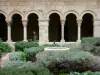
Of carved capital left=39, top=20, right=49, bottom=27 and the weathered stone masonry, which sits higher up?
the weathered stone masonry

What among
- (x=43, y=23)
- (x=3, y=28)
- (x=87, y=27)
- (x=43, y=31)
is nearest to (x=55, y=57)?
(x=43, y=31)

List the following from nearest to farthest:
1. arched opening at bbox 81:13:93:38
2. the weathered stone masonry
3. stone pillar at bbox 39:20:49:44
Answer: the weathered stone masonry, stone pillar at bbox 39:20:49:44, arched opening at bbox 81:13:93:38

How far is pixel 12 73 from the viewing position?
664 centimetres

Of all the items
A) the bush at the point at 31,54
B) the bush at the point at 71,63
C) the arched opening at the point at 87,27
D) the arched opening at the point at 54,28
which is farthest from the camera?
the arched opening at the point at 87,27

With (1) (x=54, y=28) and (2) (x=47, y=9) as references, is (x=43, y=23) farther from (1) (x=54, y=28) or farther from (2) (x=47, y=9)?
(1) (x=54, y=28)

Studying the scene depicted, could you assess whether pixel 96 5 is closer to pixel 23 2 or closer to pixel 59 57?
pixel 23 2

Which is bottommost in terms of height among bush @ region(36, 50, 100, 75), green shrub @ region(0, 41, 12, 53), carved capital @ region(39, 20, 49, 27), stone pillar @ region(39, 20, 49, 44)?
bush @ region(36, 50, 100, 75)

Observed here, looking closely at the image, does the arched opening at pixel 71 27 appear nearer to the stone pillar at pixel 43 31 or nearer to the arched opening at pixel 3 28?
the stone pillar at pixel 43 31

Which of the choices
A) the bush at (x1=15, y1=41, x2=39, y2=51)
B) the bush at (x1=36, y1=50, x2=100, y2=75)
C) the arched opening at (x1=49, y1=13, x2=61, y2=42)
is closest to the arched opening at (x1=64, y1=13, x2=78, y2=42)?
the arched opening at (x1=49, y1=13, x2=61, y2=42)

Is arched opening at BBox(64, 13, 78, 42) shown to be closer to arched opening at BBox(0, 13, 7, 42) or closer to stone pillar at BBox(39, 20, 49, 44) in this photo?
stone pillar at BBox(39, 20, 49, 44)

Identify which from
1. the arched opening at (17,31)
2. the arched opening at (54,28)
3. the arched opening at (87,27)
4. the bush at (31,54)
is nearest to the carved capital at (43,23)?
the arched opening at (54,28)

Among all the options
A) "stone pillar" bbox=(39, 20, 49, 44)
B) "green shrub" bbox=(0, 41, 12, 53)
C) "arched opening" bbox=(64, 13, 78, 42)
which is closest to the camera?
"green shrub" bbox=(0, 41, 12, 53)

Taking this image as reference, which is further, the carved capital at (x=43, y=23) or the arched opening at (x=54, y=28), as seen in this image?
the arched opening at (x=54, y=28)

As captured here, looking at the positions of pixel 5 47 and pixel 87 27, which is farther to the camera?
pixel 87 27
